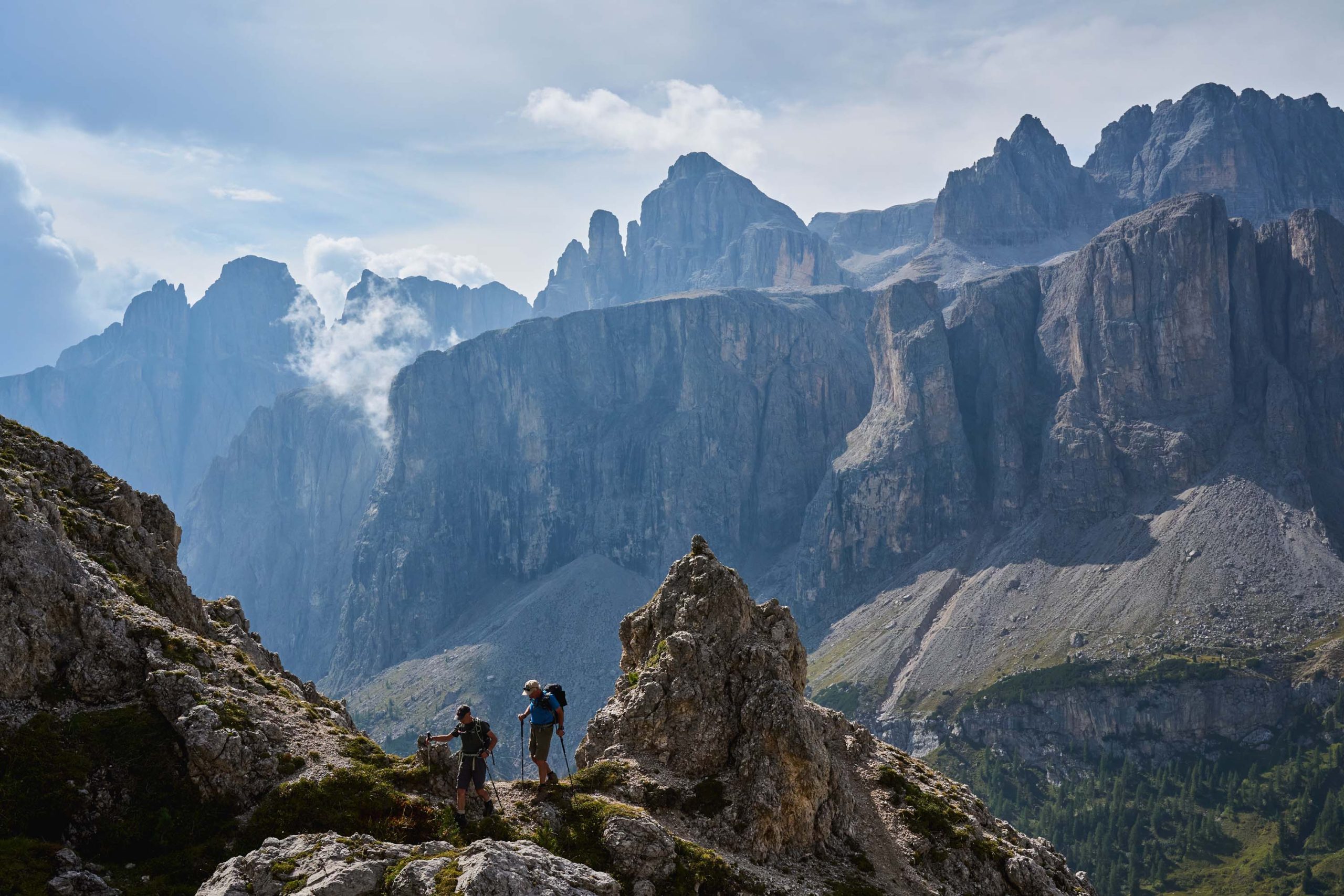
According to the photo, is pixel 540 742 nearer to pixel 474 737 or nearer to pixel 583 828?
pixel 583 828

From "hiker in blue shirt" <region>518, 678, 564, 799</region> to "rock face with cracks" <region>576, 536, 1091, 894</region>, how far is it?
13.6 feet

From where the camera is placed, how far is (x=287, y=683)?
151 feet

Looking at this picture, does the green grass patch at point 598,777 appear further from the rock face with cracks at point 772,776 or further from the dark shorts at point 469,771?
the dark shorts at point 469,771

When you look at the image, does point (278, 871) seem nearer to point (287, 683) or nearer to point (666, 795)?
point (666, 795)

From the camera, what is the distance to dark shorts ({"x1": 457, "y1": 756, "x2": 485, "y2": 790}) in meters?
31.1

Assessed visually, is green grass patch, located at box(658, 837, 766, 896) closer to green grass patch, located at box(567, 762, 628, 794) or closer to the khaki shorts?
green grass patch, located at box(567, 762, 628, 794)

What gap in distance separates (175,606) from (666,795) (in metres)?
25.3

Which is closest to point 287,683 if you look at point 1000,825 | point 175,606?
point 175,606

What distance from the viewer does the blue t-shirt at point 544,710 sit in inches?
1378

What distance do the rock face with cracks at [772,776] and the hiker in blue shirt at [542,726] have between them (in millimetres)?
4146

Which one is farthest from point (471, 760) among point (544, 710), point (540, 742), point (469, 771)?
point (544, 710)

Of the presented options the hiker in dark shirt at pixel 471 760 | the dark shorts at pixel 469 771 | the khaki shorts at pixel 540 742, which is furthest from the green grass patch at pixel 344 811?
the khaki shorts at pixel 540 742

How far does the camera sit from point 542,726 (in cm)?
3472

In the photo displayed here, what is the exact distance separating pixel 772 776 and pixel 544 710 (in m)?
10.6
